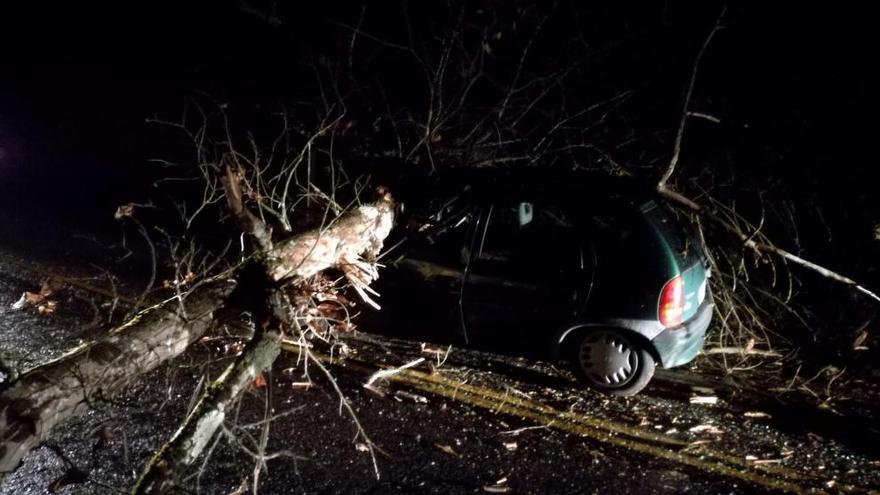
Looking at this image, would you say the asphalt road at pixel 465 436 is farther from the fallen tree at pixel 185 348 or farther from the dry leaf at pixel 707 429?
the fallen tree at pixel 185 348

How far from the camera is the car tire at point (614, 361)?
423cm

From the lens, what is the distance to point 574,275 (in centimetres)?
421

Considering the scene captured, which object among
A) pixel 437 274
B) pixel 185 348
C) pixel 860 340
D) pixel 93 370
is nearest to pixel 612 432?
pixel 437 274

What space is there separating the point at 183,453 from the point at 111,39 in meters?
12.0

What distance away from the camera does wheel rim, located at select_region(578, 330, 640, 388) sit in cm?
425

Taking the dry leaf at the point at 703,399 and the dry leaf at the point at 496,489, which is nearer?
the dry leaf at the point at 496,489

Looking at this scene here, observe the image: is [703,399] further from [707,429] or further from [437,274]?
[437,274]

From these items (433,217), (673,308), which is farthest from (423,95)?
(673,308)

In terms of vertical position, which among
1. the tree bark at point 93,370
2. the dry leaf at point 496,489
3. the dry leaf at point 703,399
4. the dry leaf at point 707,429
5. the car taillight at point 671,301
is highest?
the car taillight at point 671,301

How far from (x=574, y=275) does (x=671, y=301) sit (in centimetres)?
67

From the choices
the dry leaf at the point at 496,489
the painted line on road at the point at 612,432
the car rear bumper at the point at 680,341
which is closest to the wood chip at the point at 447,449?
the dry leaf at the point at 496,489

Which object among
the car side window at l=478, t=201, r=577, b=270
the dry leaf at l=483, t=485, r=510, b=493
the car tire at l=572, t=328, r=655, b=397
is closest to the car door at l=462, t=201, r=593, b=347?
the car side window at l=478, t=201, r=577, b=270

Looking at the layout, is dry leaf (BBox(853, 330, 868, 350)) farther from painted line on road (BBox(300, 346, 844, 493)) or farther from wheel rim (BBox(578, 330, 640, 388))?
wheel rim (BBox(578, 330, 640, 388))

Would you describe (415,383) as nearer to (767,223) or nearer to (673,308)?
(673,308)
